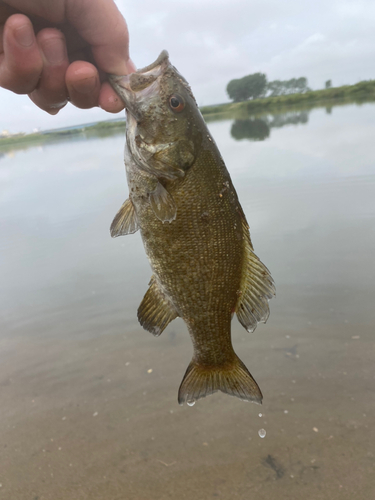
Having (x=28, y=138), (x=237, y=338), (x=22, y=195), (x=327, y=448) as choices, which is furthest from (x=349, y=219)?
(x=28, y=138)

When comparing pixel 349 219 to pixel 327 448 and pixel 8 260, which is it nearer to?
pixel 327 448

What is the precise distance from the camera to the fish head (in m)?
1.77

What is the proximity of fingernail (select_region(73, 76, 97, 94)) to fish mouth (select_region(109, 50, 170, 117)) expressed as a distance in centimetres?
13

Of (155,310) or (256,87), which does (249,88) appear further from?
(155,310)

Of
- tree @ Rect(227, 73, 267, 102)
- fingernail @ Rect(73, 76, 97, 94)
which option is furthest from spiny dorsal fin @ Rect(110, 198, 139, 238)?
tree @ Rect(227, 73, 267, 102)

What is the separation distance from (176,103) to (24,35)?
30.2 inches

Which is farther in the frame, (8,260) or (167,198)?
(8,260)

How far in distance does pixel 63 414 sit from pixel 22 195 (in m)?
13.7

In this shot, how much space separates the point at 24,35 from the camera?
4.79 feet

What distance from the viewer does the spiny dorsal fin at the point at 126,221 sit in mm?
1893

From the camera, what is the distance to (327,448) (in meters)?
3.07

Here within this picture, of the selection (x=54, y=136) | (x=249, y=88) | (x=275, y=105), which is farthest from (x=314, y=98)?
(x=54, y=136)

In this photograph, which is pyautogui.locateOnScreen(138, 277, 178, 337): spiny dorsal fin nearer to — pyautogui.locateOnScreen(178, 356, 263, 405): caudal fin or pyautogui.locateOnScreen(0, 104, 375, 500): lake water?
pyautogui.locateOnScreen(178, 356, 263, 405): caudal fin

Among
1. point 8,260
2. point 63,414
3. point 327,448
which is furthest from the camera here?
point 8,260
